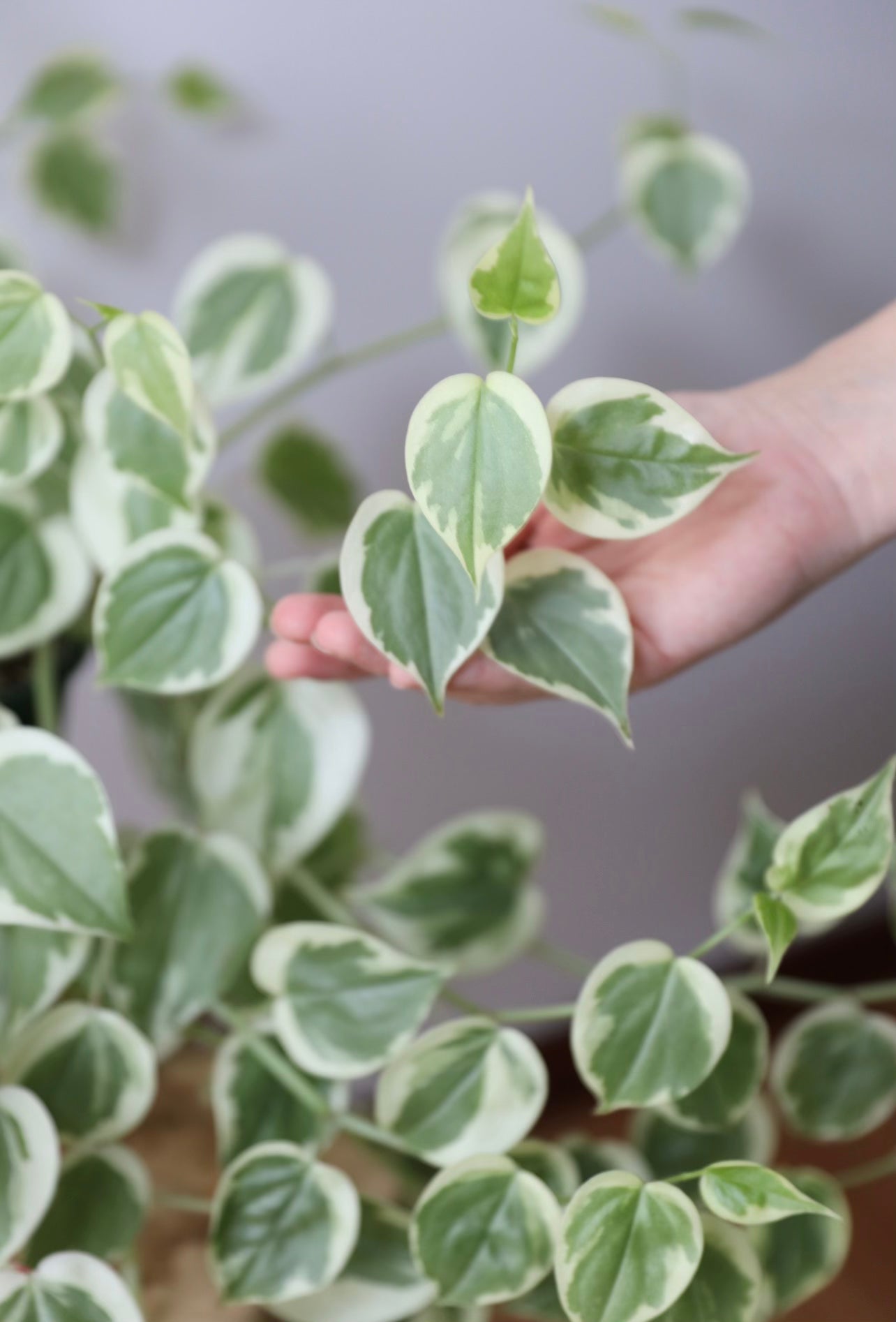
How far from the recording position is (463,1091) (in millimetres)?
540

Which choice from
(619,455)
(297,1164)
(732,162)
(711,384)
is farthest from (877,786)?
(711,384)

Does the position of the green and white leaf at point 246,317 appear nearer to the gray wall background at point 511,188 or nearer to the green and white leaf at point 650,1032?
the gray wall background at point 511,188

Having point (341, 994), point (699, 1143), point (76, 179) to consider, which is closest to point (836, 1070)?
point (699, 1143)

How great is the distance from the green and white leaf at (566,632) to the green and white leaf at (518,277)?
0.14 meters

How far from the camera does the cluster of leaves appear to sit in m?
0.82

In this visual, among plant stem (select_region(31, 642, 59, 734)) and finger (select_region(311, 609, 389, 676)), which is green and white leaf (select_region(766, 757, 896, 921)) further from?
plant stem (select_region(31, 642, 59, 734))

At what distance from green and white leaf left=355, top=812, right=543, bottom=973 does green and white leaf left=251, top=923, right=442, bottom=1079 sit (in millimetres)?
177

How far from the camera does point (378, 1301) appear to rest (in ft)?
1.87

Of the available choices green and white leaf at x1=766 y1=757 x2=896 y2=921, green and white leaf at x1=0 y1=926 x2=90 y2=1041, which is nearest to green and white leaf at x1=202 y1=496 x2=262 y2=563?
green and white leaf at x1=0 y1=926 x2=90 y2=1041

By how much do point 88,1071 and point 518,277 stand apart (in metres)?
0.39

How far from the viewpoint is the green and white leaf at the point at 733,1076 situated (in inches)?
22.5

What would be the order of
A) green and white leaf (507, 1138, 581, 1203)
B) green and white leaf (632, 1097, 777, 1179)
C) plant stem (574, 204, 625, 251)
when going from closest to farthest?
green and white leaf (507, 1138, 581, 1203)
green and white leaf (632, 1097, 777, 1179)
plant stem (574, 204, 625, 251)

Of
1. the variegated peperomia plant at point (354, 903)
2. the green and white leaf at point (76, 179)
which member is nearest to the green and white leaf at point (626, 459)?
the variegated peperomia plant at point (354, 903)

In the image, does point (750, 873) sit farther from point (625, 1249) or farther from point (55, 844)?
point (55, 844)
